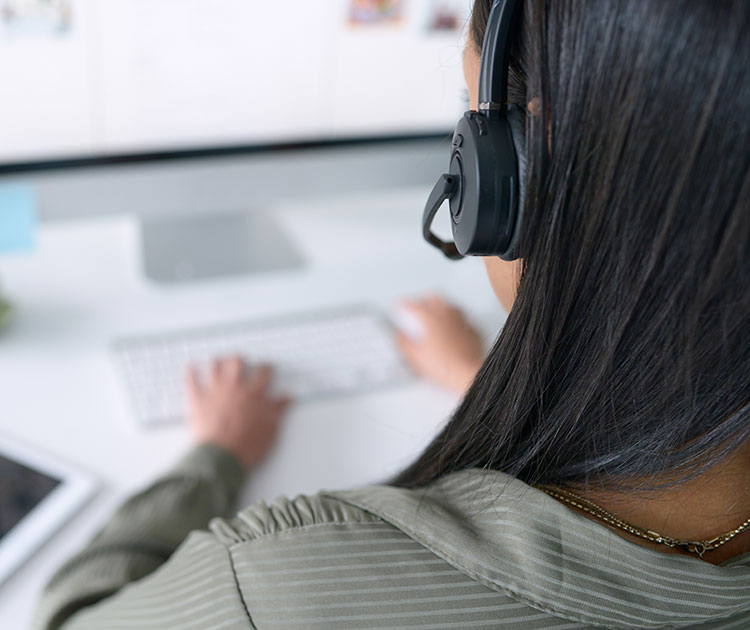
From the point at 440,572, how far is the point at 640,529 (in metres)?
0.11

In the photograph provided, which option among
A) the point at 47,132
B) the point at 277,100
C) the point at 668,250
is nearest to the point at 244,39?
the point at 277,100

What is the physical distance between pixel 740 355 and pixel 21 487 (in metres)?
0.51

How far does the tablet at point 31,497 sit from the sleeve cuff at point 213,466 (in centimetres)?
7

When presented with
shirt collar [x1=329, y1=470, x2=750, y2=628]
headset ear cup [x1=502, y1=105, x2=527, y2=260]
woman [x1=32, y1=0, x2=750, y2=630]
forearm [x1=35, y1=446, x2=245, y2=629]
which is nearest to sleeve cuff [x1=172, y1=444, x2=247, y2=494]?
forearm [x1=35, y1=446, x2=245, y2=629]

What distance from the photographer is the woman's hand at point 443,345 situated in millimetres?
736

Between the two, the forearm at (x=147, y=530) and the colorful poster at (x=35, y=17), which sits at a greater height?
the colorful poster at (x=35, y=17)

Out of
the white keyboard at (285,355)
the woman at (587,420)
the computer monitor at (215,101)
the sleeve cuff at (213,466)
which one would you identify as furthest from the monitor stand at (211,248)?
the woman at (587,420)

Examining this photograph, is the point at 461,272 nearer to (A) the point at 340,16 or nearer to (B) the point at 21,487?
(A) the point at 340,16

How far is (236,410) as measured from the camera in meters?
0.65

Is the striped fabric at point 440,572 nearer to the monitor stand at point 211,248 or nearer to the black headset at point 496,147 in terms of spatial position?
the black headset at point 496,147

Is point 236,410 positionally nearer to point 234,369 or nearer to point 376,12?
point 234,369

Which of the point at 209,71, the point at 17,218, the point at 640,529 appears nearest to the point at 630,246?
the point at 640,529

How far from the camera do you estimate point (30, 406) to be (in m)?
0.64

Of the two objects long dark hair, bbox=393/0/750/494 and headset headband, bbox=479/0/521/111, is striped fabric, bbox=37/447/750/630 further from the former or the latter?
headset headband, bbox=479/0/521/111
